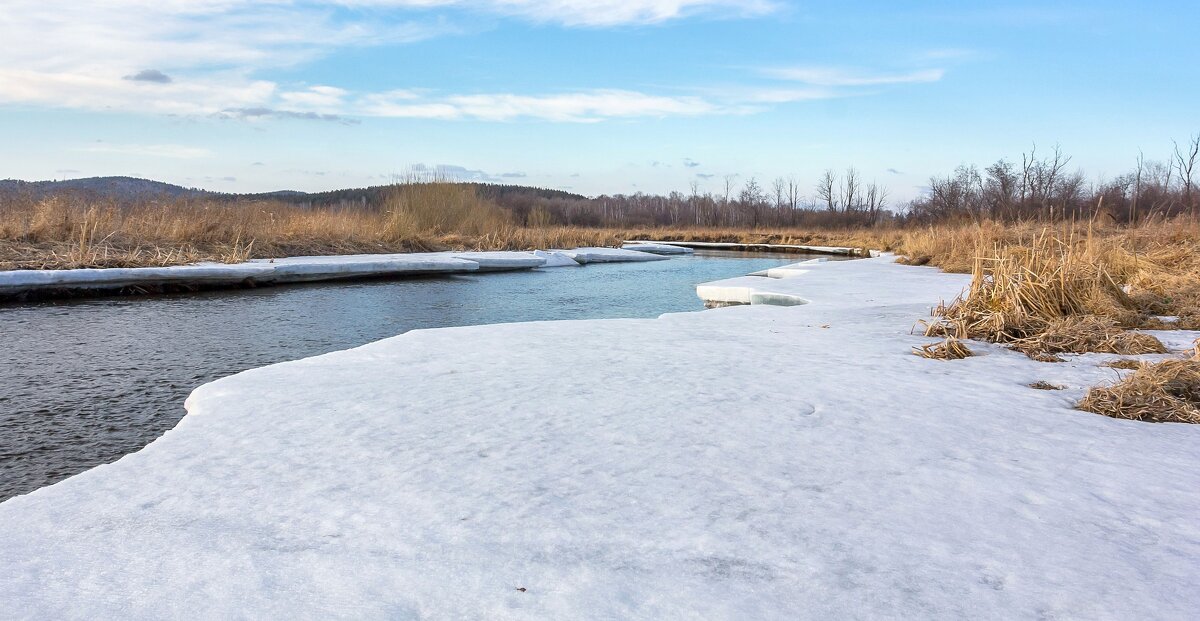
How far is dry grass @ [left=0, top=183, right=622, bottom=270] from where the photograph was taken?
33.2ft

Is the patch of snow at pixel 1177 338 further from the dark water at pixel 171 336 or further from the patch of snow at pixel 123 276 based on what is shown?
the patch of snow at pixel 123 276

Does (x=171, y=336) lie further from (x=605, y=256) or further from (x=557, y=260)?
(x=605, y=256)

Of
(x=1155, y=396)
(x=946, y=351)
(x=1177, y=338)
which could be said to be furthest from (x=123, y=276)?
(x=1177, y=338)

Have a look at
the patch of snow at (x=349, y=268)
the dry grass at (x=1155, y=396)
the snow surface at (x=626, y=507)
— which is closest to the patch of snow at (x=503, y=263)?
the patch of snow at (x=349, y=268)

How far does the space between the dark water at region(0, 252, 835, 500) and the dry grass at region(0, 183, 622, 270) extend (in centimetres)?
256

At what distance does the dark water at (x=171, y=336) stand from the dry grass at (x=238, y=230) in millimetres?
2560

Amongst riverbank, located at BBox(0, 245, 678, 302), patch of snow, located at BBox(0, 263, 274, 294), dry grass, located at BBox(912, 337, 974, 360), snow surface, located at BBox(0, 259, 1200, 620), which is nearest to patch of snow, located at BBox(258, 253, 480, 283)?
riverbank, located at BBox(0, 245, 678, 302)

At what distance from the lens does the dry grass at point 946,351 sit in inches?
155

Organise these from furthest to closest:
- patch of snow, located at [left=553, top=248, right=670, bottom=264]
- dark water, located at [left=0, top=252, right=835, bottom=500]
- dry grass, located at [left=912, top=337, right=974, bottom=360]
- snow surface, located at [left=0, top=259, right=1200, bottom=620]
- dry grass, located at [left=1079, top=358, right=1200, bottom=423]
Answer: patch of snow, located at [left=553, top=248, right=670, bottom=264], dry grass, located at [left=912, top=337, right=974, bottom=360], dark water, located at [left=0, top=252, right=835, bottom=500], dry grass, located at [left=1079, top=358, right=1200, bottom=423], snow surface, located at [left=0, top=259, right=1200, bottom=620]

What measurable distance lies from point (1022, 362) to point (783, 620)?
3.11m

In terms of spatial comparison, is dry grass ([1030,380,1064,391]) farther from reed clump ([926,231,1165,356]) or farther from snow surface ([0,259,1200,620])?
reed clump ([926,231,1165,356])

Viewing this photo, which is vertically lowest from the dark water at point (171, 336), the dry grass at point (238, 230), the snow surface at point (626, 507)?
the dark water at point (171, 336)

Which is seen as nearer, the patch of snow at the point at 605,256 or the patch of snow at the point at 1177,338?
the patch of snow at the point at 1177,338

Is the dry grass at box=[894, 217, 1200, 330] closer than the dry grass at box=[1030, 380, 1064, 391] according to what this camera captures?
No
